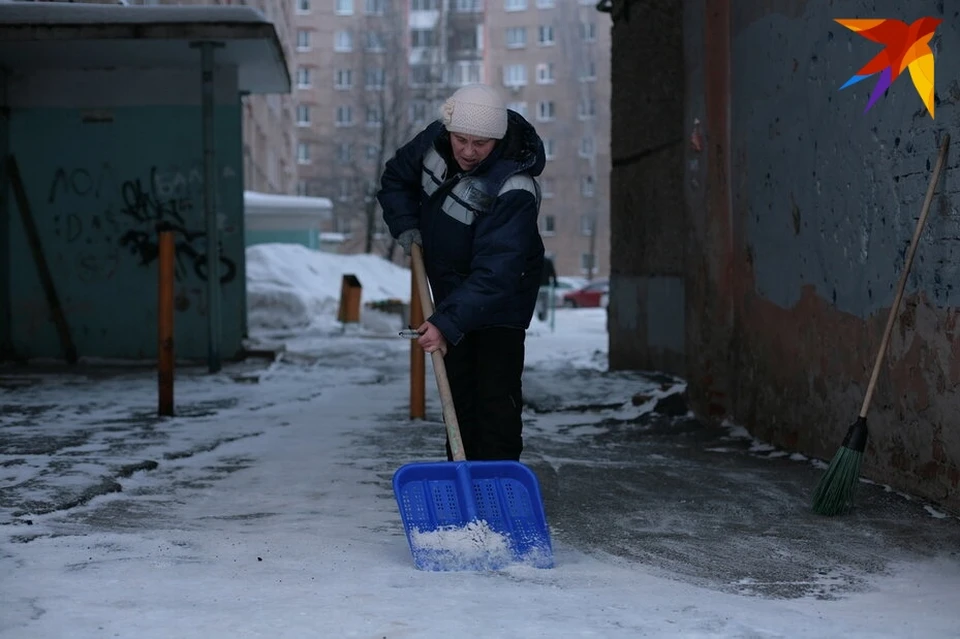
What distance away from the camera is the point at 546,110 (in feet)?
224

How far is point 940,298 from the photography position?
489 centimetres

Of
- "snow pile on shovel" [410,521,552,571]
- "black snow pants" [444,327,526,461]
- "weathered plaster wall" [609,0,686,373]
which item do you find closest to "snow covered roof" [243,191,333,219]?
"weathered plaster wall" [609,0,686,373]

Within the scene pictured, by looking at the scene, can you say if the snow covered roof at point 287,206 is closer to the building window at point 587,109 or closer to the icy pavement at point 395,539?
the icy pavement at point 395,539

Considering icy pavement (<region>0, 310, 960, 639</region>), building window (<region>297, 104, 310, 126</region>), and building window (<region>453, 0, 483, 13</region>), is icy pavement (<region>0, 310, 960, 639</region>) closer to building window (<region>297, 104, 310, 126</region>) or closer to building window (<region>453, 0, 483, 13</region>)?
building window (<region>297, 104, 310, 126</region>)

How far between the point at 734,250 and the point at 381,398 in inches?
115

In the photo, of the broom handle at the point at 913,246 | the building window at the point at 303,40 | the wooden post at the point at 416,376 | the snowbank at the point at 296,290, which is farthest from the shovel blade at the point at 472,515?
the building window at the point at 303,40

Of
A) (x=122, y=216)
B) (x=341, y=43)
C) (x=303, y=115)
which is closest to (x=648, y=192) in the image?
(x=122, y=216)

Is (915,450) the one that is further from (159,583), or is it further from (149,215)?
(149,215)

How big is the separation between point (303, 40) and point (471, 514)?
219 ft

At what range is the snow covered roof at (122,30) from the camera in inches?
402

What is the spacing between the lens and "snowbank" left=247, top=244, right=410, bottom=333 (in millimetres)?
19078

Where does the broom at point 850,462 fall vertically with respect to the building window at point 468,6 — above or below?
below

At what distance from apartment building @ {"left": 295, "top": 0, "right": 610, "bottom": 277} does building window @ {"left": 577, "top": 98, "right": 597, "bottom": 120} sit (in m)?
0.05

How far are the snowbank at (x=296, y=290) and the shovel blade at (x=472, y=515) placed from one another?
46.7 feet
